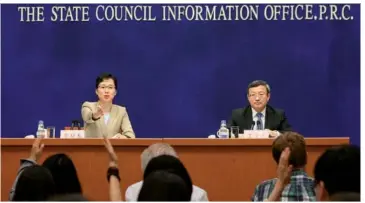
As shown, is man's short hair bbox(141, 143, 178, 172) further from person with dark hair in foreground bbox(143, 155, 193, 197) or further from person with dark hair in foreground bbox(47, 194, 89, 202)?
person with dark hair in foreground bbox(47, 194, 89, 202)

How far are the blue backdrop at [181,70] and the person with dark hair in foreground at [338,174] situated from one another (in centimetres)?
469

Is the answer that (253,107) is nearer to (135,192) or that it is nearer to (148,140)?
(148,140)

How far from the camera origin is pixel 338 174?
2.89 metres

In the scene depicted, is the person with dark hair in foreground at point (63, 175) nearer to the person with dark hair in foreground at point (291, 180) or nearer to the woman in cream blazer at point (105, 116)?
the person with dark hair in foreground at point (291, 180)

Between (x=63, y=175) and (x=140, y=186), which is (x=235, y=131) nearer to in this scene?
(x=140, y=186)

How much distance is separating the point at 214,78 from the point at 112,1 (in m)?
1.33

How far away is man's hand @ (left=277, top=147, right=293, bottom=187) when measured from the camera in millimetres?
3463

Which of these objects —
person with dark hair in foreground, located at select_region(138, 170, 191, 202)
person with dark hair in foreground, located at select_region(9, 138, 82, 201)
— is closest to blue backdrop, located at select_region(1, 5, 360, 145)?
person with dark hair in foreground, located at select_region(9, 138, 82, 201)

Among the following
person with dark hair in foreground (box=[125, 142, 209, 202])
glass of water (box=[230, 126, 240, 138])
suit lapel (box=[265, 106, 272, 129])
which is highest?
suit lapel (box=[265, 106, 272, 129])

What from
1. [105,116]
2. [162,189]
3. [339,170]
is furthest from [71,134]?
[162,189]

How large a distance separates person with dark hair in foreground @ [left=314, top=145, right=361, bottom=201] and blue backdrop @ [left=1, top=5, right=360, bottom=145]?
15.4 feet

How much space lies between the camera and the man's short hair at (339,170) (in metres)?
2.88

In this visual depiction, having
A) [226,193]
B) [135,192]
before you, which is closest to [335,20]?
[226,193]

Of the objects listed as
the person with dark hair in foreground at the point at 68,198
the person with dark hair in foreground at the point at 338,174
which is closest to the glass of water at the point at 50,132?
the person with dark hair in foreground at the point at 68,198
